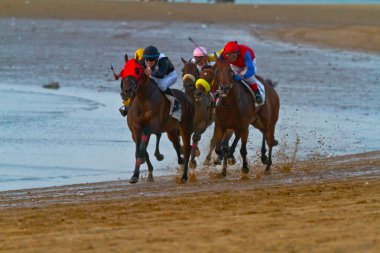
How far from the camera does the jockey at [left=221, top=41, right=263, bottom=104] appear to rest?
56.7 feet

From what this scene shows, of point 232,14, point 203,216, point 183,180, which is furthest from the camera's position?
point 232,14

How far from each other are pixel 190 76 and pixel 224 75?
1735mm

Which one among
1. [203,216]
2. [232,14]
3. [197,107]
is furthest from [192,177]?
[232,14]

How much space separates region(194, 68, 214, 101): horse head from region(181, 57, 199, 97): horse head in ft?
3.66

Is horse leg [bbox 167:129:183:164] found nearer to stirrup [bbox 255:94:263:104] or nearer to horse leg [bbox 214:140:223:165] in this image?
horse leg [bbox 214:140:223:165]

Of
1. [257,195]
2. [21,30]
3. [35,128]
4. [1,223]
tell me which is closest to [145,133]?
[257,195]

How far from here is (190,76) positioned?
1816cm

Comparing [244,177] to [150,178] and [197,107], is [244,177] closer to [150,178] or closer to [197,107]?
[150,178]

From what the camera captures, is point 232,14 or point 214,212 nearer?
point 214,212

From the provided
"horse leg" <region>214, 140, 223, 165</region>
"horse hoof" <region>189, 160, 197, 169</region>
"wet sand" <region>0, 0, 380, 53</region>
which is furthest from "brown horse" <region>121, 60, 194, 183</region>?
"wet sand" <region>0, 0, 380, 53</region>

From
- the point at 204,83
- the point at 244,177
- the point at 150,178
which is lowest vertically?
the point at 150,178

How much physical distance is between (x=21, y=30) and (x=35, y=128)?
36332 millimetres

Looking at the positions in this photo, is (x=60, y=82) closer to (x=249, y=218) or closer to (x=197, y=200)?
(x=197, y=200)

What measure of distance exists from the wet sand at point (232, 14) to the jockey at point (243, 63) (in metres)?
40.0
